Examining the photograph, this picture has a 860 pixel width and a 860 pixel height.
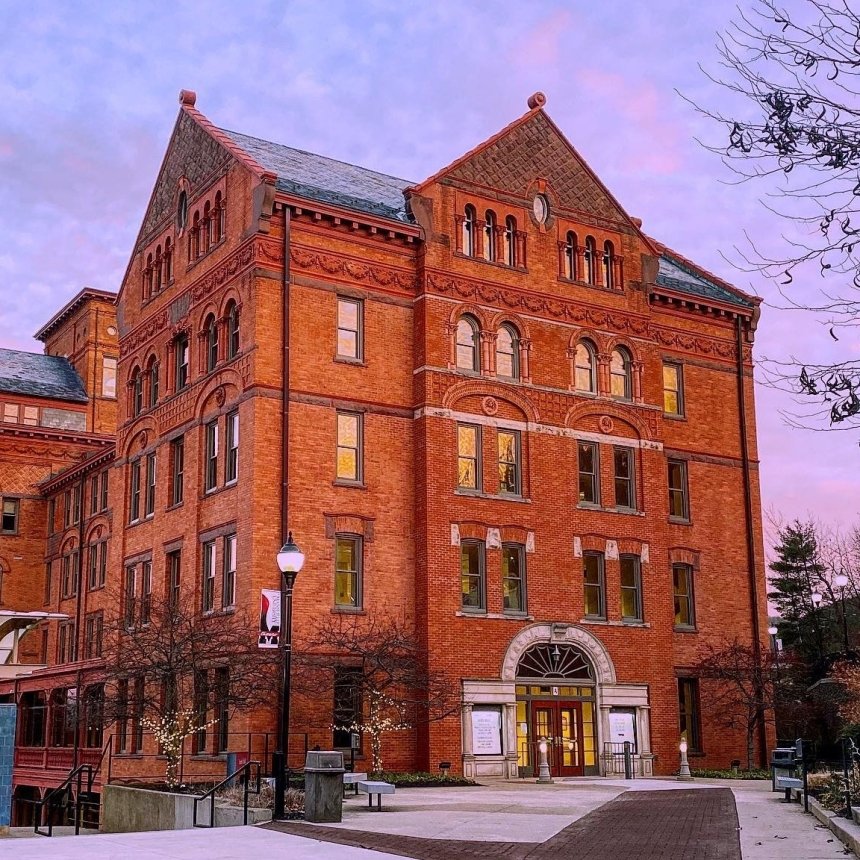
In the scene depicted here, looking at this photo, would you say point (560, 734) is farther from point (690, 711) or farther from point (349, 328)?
point (349, 328)

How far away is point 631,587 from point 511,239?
11205 mm

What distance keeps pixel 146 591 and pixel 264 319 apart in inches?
415

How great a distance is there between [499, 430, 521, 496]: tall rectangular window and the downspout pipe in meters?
9.87

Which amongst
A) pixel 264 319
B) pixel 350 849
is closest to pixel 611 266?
pixel 264 319

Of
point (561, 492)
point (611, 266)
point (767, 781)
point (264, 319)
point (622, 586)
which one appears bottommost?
point (767, 781)

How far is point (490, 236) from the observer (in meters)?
38.0

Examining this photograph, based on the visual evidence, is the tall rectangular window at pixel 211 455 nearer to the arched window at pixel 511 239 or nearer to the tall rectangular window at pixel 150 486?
the tall rectangular window at pixel 150 486

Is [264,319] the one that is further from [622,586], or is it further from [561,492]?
[622,586]

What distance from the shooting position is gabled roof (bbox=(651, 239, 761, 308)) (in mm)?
43000

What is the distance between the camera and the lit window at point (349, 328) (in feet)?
115

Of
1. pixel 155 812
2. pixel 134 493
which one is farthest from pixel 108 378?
pixel 155 812

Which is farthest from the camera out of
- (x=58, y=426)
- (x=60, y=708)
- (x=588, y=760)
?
(x=58, y=426)

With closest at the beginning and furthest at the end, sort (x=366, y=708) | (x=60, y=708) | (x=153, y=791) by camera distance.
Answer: (x=153, y=791) → (x=366, y=708) → (x=60, y=708)

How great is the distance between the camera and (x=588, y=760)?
118 ft
